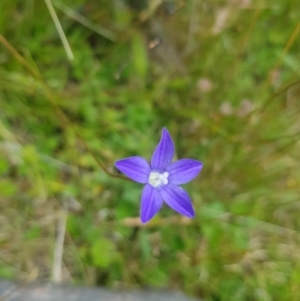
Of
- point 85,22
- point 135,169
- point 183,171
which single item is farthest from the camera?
point 85,22

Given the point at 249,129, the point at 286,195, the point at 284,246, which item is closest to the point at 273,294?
the point at 284,246

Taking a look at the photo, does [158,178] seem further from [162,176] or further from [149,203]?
[149,203]

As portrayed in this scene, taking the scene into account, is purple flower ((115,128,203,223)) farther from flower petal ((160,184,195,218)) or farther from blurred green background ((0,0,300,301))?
blurred green background ((0,0,300,301))

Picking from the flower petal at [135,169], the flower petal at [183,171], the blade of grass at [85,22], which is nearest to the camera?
the flower petal at [135,169]

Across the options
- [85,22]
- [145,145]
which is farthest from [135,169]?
[85,22]

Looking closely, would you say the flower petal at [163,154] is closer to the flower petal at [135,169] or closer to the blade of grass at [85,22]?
the flower petal at [135,169]

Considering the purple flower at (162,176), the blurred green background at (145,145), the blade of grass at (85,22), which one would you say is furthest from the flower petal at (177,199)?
the blade of grass at (85,22)
